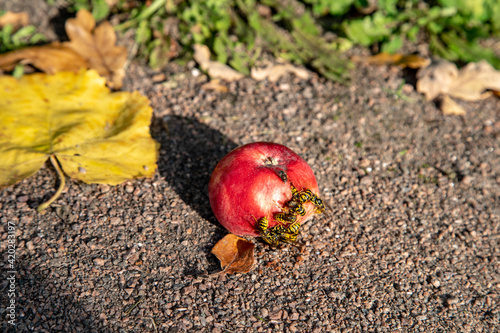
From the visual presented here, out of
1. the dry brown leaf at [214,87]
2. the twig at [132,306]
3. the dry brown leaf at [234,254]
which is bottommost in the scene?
the twig at [132,306]

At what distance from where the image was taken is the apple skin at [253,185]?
253cm

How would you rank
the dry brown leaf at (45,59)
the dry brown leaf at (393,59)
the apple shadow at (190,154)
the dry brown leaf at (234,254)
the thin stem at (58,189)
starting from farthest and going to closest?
the dry brown leaf at (393,59) → the dry brown leaf at (45,59) → the apple shadow at (190,154) → the thin stem at (58,189) → the dry brown leaf at (234,254)

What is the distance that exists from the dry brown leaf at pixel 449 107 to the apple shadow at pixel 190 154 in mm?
1896

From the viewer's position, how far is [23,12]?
423 cm

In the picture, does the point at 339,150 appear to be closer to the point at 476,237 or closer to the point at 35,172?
the point at 476,237

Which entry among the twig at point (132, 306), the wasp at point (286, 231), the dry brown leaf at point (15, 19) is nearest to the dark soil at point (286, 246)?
the twig at point (132, 306)

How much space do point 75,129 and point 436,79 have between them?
300 centimetres

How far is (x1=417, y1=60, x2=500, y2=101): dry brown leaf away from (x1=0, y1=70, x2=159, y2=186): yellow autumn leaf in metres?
2.43

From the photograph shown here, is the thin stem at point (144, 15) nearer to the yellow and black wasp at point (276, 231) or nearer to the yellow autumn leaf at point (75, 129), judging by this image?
the yellow autumn leaf at point (75, 129)

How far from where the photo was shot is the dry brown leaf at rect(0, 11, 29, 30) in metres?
4.13

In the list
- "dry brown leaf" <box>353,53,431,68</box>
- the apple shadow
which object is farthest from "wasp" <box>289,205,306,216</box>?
"dry brown leaf" <box>353,53,431,68</box>

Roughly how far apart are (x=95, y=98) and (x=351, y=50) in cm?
239

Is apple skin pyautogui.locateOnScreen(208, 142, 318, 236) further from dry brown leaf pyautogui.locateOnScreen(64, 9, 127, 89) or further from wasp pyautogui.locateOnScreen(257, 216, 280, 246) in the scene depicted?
dry brown leaf pyautogui.locateOnScreen(64, 9, 127, 89)

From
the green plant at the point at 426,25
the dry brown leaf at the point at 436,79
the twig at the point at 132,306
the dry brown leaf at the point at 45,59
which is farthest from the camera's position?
the green plant at the point at 426,25
